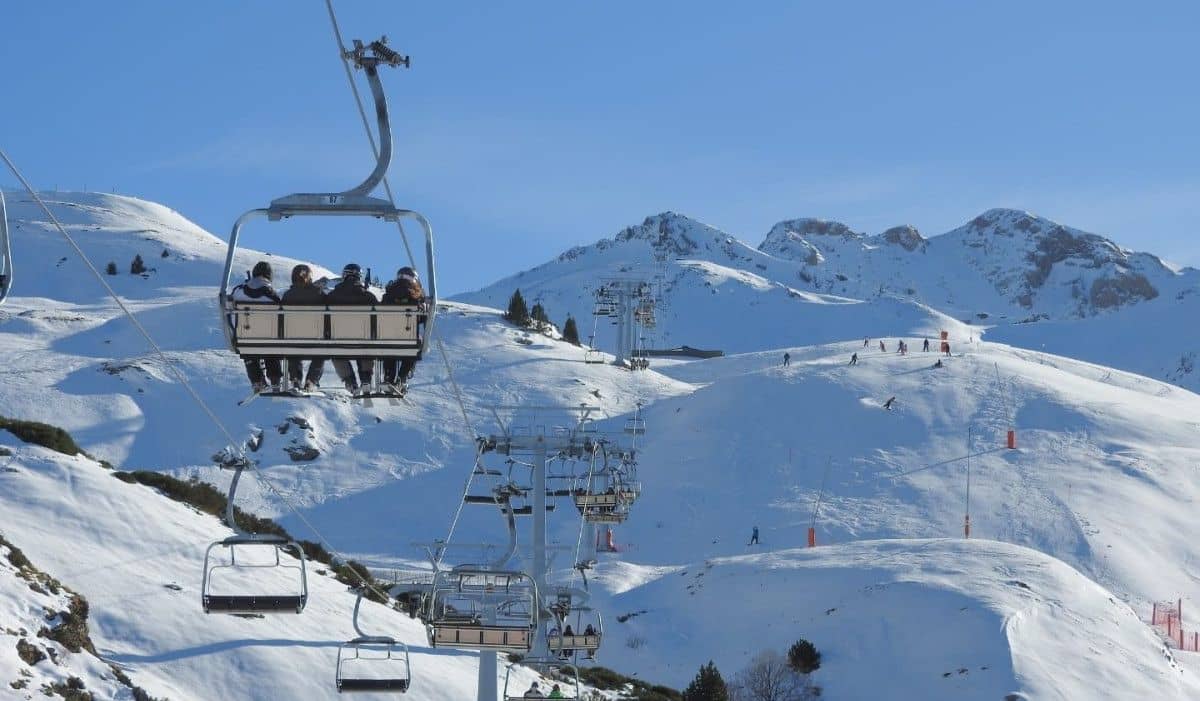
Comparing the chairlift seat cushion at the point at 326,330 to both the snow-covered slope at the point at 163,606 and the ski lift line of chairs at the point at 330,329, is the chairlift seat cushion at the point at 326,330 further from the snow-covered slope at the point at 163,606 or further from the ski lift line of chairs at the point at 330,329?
the snow-covered slope at the point at 163,606

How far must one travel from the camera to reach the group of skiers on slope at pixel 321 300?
37.8 feet

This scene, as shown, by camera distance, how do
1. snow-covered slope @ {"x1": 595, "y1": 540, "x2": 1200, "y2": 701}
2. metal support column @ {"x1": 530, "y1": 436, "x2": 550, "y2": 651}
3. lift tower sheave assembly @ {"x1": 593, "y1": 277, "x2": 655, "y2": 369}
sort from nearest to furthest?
metal support column @ {"x1": 530, "y1": 436, "x2": 550, "y2": 651} < snow-covered slope @ {"x1": 595, "y1": 540, "x2": 1200, "y2": 701} < lift tower sheave assembly @ {"x1": 593, "y1": 277, "x2": 655, "y2": 369}

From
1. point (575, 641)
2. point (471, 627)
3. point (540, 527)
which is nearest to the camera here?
point (471, 627)

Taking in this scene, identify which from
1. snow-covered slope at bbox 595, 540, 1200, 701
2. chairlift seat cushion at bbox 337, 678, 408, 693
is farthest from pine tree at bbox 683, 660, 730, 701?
chairlift seat cushion at bbox 337, 678, 408, 693

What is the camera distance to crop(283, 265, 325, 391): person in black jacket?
37.9ft

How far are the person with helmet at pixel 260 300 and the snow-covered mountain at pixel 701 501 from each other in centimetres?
1153

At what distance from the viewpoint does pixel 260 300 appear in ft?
37.7

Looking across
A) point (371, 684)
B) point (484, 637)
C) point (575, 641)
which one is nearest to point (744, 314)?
point (575, 641)

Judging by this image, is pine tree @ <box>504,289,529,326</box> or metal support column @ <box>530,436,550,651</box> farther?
pine tree @ <box>504,289,529,326</box>

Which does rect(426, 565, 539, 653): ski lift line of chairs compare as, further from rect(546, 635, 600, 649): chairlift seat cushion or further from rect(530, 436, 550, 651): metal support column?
rect(530, 436, 550, 651): metal support column

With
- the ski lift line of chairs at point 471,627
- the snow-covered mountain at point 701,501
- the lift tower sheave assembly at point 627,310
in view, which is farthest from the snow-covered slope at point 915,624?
the lift tower sheave assembly at point 627,310

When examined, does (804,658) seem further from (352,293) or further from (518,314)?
(518,314)

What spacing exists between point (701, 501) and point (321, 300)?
161ft

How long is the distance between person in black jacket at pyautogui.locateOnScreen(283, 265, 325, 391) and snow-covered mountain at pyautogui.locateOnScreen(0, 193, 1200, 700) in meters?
11.4
